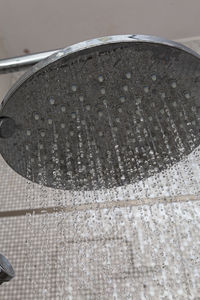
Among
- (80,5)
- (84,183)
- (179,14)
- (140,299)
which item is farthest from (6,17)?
(140,299)

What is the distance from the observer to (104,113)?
429 mm

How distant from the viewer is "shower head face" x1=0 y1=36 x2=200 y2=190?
13.9 inches

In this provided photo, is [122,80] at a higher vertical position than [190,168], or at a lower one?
higher

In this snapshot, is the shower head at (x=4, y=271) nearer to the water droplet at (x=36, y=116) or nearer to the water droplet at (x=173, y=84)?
the water droplet at (x=36, y=116)

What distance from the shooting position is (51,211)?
939 millimetres

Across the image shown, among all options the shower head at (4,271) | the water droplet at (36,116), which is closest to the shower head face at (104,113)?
the water droplet at (36,116)

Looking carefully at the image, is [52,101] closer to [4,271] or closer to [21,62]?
[21,62]

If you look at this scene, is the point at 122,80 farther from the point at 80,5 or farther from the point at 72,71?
the point at 80,5

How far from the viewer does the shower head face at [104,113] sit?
353 millimetres

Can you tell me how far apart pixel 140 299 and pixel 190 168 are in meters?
0.36

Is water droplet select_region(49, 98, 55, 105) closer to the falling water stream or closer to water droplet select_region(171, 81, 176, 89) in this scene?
the falling water stream

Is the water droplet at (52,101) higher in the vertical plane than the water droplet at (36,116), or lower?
higher

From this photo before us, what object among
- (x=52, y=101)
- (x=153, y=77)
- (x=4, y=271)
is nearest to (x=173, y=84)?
(x=153, y=77)

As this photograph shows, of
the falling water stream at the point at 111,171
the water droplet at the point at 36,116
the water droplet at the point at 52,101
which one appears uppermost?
the water droplet at the point at 52,101
